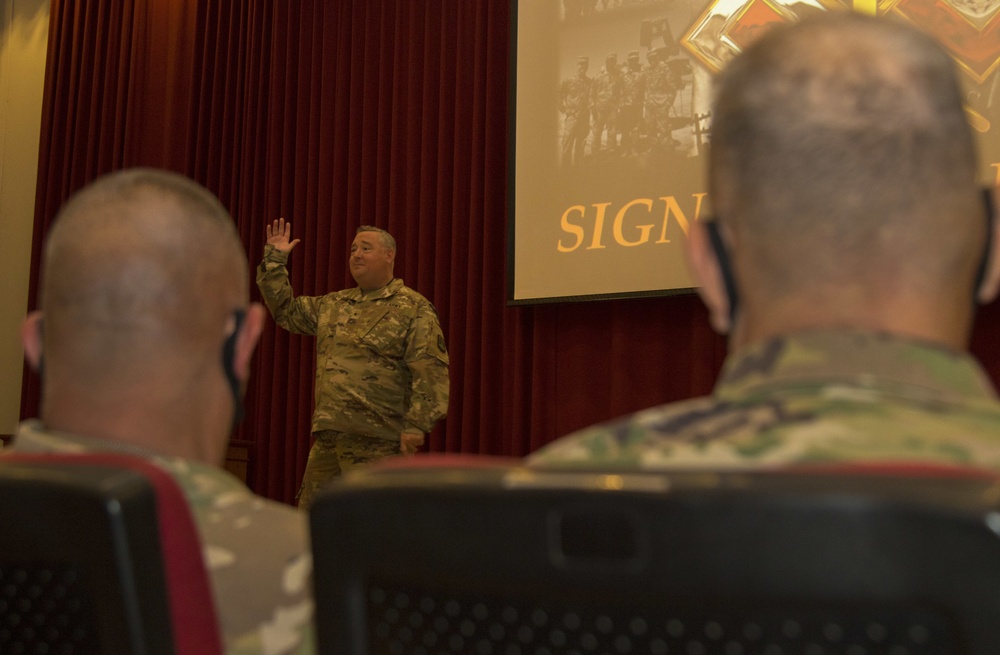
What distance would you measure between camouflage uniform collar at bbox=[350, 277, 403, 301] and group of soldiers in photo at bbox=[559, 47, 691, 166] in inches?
39.5

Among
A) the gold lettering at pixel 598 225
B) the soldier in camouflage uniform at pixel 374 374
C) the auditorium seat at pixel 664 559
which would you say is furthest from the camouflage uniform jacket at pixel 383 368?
the auditorium seat at pixel 664 559

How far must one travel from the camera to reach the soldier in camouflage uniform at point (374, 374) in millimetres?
4348

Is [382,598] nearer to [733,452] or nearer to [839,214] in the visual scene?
[733,452]

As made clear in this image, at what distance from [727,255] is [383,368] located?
3.73 meters

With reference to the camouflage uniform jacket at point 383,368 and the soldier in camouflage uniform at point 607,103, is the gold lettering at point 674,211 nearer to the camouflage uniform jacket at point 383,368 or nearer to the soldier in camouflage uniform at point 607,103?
the soldier in camouflage uniform at point 607,103

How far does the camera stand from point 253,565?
780mm

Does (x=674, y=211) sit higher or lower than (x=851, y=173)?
higher

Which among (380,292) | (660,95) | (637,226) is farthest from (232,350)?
(660,95)

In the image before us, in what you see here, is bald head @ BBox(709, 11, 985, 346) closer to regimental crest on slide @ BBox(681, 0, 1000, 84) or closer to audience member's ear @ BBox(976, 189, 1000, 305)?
audience member's ear @ BBox(976, 189, 1000, 305)

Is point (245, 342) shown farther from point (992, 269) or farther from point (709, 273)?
point (992, 269)

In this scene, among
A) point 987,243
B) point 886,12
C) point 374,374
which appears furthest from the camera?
point 374,374

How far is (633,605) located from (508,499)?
0.07 m

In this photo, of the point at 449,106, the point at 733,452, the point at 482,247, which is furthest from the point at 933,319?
the point at 449,106

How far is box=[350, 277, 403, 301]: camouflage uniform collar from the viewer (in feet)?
14.9
